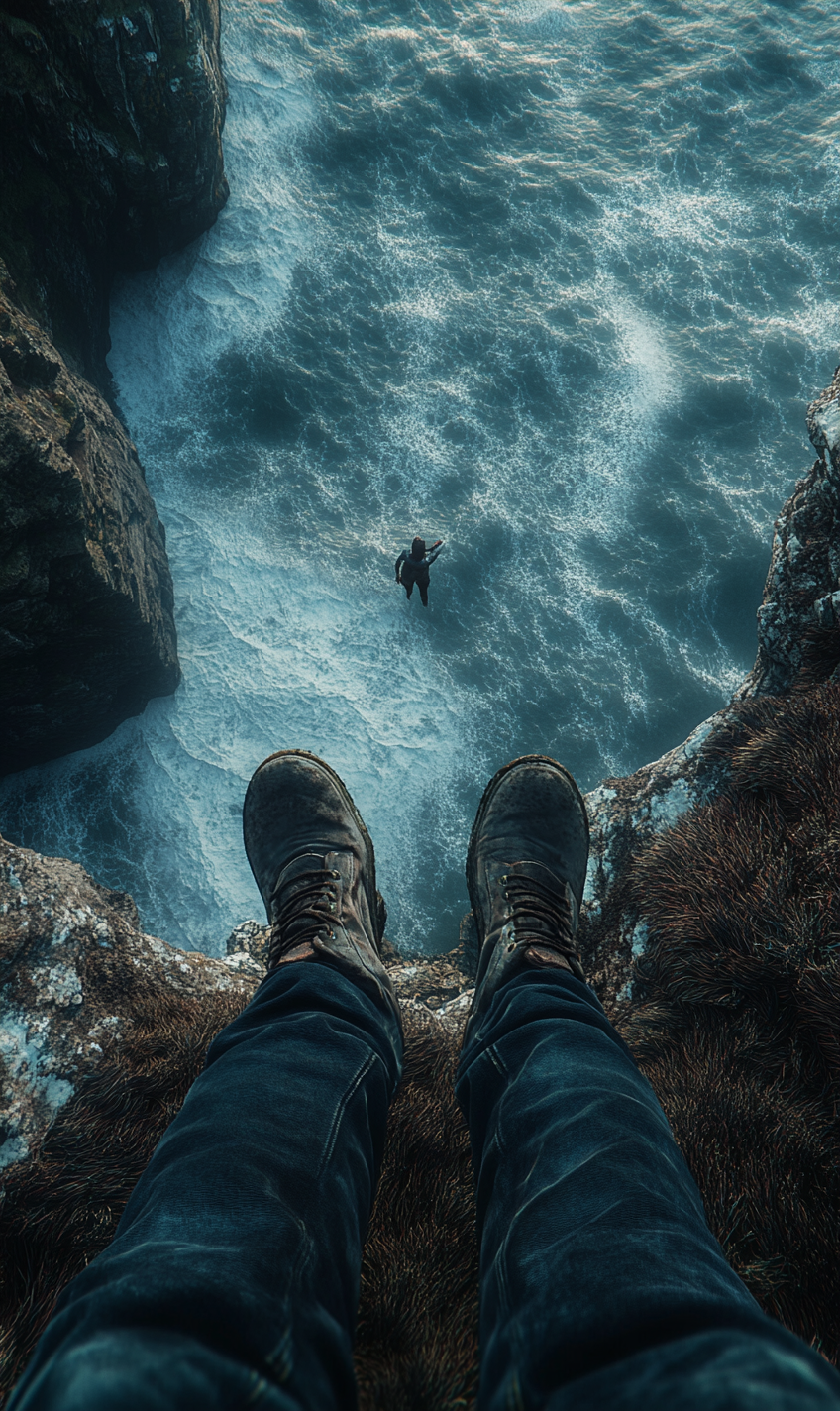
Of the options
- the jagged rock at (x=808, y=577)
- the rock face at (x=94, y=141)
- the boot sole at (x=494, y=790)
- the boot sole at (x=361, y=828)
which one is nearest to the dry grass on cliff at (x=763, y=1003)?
the jagged rock at (x=808, y=577)

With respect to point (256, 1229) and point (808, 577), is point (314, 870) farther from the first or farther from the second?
point (808, 577)

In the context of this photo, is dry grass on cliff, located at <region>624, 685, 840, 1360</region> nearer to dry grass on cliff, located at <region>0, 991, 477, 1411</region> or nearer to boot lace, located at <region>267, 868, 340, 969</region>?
dry grass on cliff, located at <region>0, 991, 477, 1411</region>

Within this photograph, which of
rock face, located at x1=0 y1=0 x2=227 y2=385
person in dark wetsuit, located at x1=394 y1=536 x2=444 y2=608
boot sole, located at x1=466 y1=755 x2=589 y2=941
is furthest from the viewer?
person in dark wetsuit, located at x1=394 y1=536 x2=444 y2=608

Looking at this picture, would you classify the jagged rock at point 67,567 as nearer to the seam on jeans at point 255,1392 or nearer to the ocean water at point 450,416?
the ocean water at point 450,416

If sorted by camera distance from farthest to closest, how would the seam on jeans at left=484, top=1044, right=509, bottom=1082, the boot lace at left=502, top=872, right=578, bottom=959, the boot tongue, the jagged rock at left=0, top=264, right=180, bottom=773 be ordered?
the jagged rock at left=0, top=264, right=180, bottom=773 → the boot tongue → the boot lace at left=502, top=872, right=578, bottom=959 → the seam on jeans at left=484, top=1044, right=509, bottom=1082

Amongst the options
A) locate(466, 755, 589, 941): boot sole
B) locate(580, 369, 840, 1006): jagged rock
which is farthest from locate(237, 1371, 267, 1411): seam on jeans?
locate(580, 369, 840, 1006): jagged rock

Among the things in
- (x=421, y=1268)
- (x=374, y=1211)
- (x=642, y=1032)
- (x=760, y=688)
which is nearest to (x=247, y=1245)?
(x=421, y=1268)
